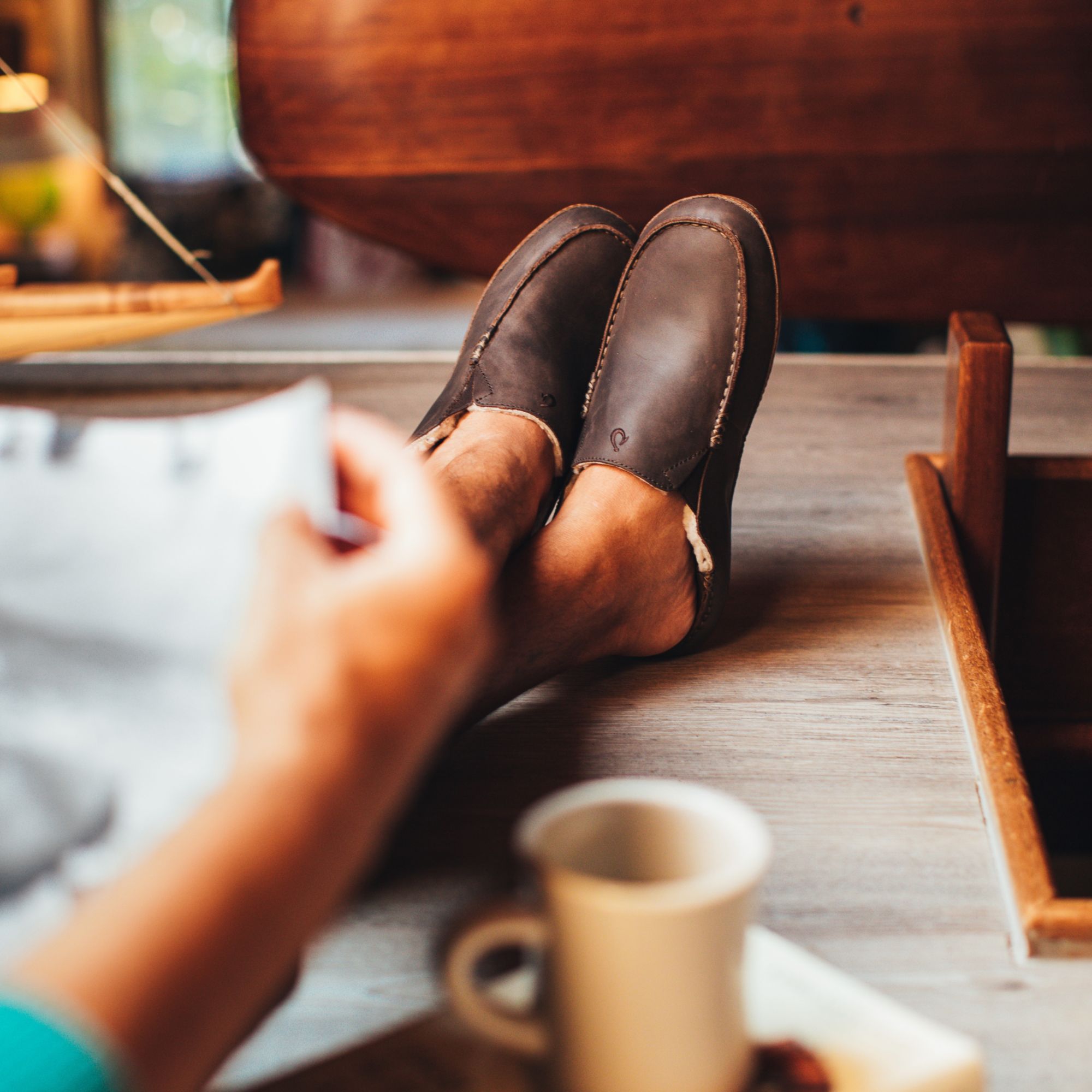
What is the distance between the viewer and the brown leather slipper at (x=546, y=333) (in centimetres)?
89

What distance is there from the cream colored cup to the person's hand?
0.23 feet

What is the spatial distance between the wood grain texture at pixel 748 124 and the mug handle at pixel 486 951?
1551 millimetres

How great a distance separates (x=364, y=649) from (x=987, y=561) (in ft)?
3.00

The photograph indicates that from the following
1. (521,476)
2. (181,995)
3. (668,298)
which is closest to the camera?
(181,995)

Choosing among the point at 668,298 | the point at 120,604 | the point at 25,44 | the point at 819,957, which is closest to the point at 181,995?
the point at 120,604

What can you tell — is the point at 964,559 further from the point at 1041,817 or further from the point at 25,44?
the point at 25,44

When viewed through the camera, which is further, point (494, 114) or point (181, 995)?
point (494, 114)

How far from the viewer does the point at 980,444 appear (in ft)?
3.27

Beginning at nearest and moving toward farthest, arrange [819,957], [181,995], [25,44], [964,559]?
[181,995], [819,957], [964,559], [25,44]

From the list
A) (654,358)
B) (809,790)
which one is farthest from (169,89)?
(809,790)

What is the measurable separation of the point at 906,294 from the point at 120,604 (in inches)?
64.2

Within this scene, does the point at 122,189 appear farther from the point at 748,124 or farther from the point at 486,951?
the point at 486,951

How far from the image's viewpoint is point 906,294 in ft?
5.72

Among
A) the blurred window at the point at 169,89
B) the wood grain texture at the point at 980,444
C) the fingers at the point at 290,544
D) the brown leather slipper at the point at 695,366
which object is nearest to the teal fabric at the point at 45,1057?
the fingers at the point at 290,544
